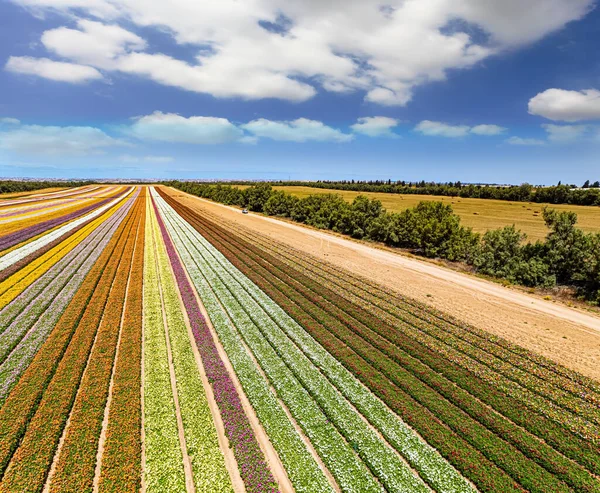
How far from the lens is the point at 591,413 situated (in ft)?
48.3

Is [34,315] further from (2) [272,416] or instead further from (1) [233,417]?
(2) [272,416]

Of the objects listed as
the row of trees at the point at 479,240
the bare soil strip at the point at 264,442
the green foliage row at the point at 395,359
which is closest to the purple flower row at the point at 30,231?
the green foliage row at the point at 395,359

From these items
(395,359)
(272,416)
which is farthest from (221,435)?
(395,359)

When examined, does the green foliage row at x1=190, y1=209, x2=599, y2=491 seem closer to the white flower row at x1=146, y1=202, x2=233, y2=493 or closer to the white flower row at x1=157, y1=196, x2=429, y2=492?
the white flower row at x1=157, y1=196, x2=429, y2=492

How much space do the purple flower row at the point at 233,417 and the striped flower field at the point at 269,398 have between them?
0.06 meters

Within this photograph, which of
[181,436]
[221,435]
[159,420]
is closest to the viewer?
[181,436]

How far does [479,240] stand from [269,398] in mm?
44948

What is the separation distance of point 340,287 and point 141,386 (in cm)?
2008

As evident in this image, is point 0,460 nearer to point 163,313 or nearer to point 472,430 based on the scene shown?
point 163,313

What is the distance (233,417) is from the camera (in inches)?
526

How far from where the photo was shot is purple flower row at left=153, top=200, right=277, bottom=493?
10.7 meters

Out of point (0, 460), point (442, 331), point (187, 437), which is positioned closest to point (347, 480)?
point (187, 437)

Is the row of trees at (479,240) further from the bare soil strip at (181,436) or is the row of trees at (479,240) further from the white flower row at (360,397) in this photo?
the bare soil strip at (181,436)

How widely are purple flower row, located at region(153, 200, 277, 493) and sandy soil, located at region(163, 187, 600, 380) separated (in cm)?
1966
